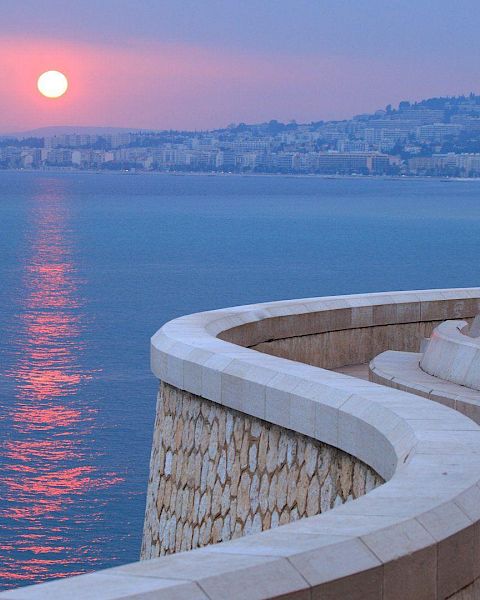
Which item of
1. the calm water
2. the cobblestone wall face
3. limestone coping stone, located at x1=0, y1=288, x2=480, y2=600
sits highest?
limestone coping stone, located at x1=0, y1=288, x2=480, y2=600

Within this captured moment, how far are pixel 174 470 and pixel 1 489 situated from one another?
23751 millimetres

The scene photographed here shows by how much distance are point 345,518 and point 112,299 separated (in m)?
63.2

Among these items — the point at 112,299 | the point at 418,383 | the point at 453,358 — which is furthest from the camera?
the point at 112,299

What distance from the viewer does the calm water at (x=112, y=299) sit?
101 ft

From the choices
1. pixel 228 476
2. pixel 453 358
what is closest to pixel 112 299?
pixel 453 358

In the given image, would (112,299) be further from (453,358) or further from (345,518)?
(345,518)

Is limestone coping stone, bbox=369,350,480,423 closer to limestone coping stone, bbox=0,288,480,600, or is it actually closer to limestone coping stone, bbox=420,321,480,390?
limestone coping stone, bbox=420,321,480,390

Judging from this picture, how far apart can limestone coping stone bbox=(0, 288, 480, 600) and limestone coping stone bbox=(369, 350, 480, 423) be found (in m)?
1.77

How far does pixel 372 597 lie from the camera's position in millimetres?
4871

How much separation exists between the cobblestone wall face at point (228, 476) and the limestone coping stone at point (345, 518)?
0.15m

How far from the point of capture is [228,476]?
873 centimetres

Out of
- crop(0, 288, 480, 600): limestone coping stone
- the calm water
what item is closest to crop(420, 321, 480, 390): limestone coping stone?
crop(0, 288, 480, 600): limestone coping stone

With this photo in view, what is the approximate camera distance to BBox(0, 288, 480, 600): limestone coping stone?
4.44 meters

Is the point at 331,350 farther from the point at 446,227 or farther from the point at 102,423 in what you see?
the point at 446,227
